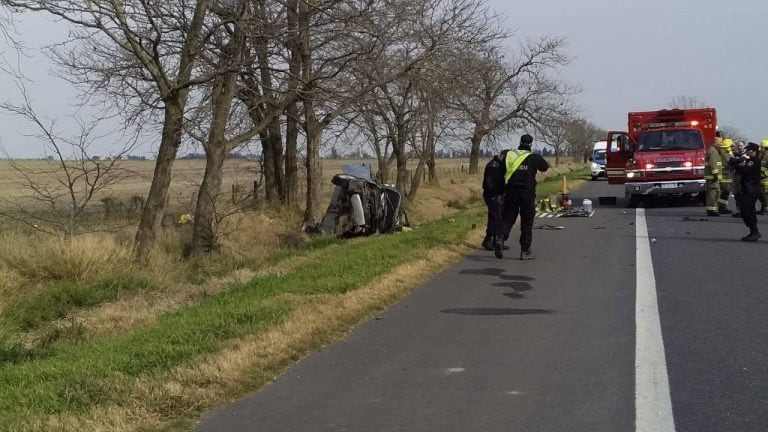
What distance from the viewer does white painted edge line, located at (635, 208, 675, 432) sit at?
5105 millimetres

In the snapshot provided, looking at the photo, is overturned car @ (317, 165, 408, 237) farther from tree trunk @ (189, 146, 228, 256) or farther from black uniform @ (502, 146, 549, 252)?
black uniform @ (502, 146, 549, 252)

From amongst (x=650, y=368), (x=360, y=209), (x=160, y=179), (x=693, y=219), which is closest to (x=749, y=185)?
(x=693, y=219)

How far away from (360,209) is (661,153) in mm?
9409

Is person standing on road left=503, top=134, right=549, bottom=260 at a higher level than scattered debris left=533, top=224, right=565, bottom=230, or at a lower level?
higher

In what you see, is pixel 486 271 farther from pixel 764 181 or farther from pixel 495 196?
pixel 764 181

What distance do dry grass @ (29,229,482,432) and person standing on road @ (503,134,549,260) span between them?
127 inches

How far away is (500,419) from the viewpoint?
5203mm

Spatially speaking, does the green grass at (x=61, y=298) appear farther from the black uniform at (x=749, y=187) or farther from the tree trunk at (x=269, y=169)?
the tree trunk at (x=269, y=169)

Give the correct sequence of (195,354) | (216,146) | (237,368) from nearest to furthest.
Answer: (237,368) < (195,354) < (216,146)

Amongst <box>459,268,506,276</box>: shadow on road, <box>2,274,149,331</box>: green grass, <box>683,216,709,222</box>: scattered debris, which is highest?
Answer: <box>683,216,709,222</box>: scattered debris

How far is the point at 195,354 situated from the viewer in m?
6.92

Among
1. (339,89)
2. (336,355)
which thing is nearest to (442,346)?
(336,355)

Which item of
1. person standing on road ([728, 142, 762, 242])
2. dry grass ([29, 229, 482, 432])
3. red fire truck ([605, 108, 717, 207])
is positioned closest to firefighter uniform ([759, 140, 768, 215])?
person standing on road ([728, 142, 762, 242])

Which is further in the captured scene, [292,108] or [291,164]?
[291,164]
